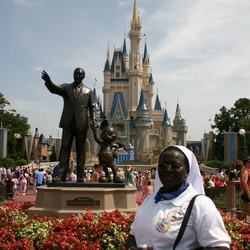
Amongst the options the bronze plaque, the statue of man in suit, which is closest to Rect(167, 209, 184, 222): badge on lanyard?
the bronze plaque

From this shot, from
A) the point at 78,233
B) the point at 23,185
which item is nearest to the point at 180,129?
the point at 23,185

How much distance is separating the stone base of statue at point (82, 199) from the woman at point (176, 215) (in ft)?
12.2

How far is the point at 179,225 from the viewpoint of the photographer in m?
2.10

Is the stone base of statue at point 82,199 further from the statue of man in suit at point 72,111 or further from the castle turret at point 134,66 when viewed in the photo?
the castle turret at point 134,66

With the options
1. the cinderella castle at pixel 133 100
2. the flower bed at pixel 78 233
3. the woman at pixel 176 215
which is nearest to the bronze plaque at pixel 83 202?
the flower bed at pixel 78 233

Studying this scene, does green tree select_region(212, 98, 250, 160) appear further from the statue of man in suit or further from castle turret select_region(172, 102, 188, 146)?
the statue of man in suit

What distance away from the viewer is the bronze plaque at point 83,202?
19.8 ft

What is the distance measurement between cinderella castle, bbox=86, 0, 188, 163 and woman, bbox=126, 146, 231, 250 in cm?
5878

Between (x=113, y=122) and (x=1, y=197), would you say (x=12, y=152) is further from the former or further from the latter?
(x=1, y=197)

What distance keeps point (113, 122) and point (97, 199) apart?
5864 centimetres

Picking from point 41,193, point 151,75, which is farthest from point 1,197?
point 151,75

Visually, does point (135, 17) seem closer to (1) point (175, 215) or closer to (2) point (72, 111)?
(2) point (72, 111)

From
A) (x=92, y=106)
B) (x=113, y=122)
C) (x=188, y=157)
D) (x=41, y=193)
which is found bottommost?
(x=41, y=193)

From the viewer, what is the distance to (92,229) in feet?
15.9
